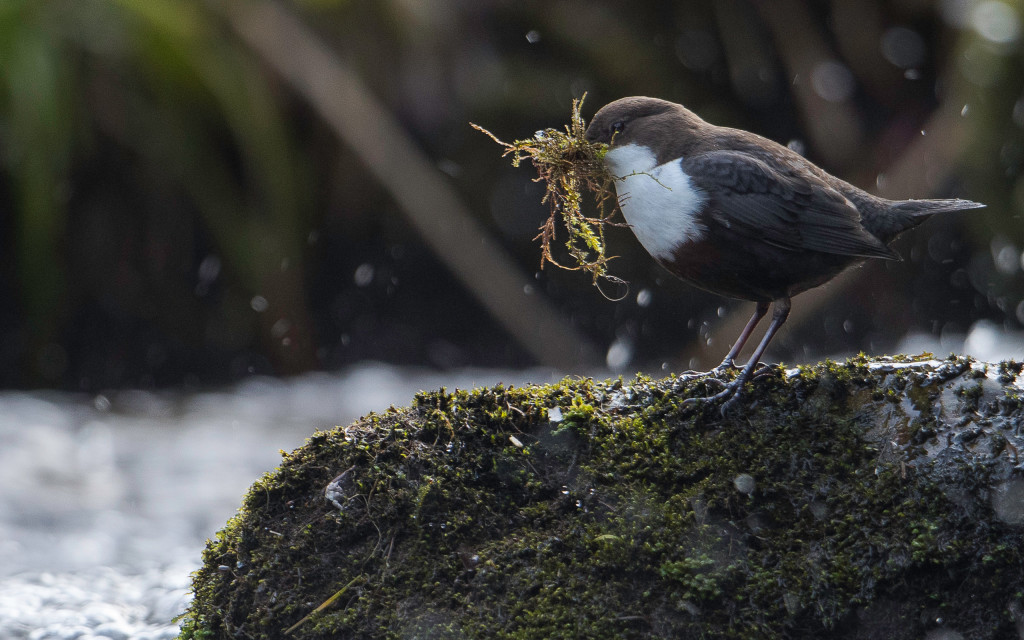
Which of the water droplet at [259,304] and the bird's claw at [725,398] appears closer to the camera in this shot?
the bird's claw at [725,398]

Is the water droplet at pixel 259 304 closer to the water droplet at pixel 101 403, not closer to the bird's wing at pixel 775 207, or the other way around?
the water droplet at pixel 101 403

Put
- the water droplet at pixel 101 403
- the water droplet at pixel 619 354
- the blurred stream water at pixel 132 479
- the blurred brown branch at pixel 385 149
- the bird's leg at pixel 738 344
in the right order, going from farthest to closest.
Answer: the water droplet at pixel 619 354 < the water droplet at pixel 101 403 < the blurred brown branch at pixel 385 149 < the blurred stream water at pixel 132 479 < the bird's leg at pixel 738 344

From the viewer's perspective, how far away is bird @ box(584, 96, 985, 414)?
9.20ft

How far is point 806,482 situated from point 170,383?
6196mm

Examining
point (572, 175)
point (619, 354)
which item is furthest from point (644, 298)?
point (572, 175)

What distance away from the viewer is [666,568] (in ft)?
7.14

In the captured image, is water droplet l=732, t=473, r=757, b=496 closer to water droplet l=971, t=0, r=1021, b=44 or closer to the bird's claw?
the bird's claw

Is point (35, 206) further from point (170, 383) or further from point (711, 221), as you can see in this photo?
point (711, 221)

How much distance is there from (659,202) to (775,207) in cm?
40

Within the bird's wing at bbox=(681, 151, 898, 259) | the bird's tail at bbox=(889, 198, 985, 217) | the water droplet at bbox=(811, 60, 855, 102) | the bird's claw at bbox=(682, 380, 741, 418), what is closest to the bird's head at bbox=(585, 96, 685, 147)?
the bird's wing at bbox=(681, 151, 898, 259)

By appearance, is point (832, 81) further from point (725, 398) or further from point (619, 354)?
point (725, 398)

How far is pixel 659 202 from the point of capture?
2.86 metres

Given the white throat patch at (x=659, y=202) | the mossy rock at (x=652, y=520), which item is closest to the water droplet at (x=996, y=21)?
the white throat patch at (x=659, y=202)

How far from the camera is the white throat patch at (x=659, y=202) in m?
2.81
